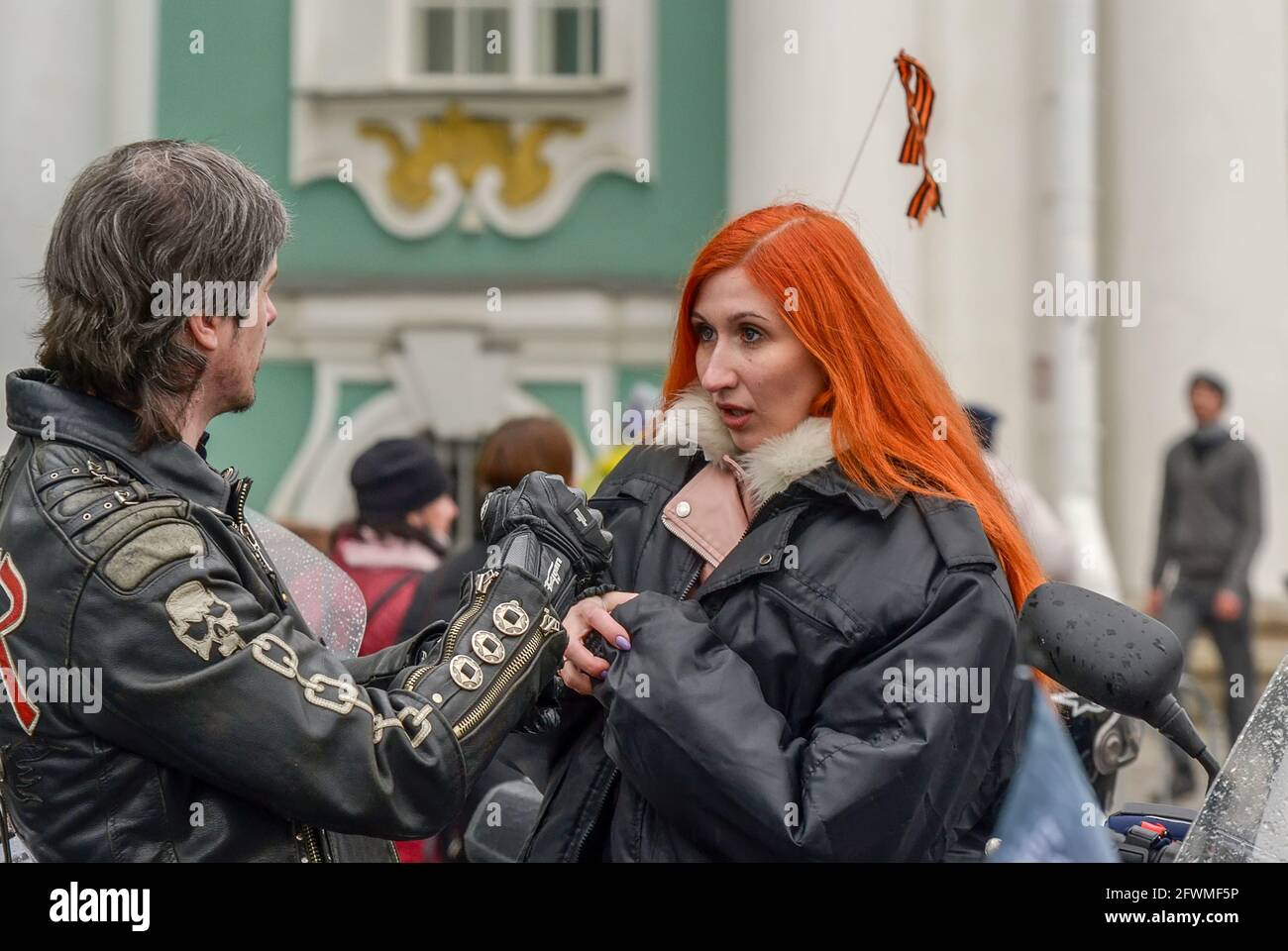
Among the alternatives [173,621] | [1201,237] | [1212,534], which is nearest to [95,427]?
[173,621]

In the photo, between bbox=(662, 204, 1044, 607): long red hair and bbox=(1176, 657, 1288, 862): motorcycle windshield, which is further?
bbox=(662, 204, 1044, 607): long red hair

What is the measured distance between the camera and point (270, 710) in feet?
6.42

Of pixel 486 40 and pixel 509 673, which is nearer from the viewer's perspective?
pixel 509 673

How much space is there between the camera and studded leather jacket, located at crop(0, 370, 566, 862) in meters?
1.94

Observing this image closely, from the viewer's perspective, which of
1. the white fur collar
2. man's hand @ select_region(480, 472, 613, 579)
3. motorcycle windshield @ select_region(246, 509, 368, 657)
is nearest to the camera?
man's hand @ select_region(480, 472, 613, 579)

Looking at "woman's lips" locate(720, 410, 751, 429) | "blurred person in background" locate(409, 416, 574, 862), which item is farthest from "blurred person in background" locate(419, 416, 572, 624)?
"woman's lips" locate(720, 410, 751, 429)

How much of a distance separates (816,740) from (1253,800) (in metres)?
0.53

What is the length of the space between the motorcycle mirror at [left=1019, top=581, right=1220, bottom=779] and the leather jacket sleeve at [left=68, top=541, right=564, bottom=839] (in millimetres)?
647

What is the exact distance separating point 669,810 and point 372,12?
9204 millimetres

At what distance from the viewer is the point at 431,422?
34.2ft

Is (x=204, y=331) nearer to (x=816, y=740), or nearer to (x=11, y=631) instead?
(x=11, y=631)

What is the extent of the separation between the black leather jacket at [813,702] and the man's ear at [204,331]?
0.64 m

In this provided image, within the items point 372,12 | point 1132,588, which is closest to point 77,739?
point 1132,588

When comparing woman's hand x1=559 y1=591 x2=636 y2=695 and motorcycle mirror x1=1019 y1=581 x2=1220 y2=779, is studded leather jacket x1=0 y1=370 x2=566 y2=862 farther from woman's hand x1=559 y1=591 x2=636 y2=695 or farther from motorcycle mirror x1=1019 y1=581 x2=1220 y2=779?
motorcycle mirror x1=1019 y1=581 x2=1220 y2=779
